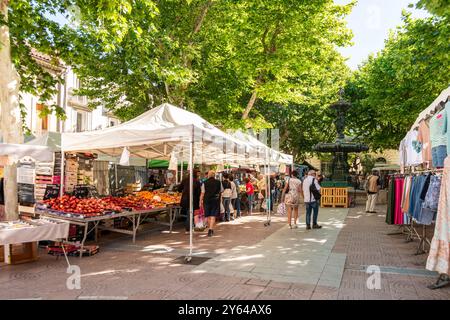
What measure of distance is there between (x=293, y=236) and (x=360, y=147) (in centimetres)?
1332

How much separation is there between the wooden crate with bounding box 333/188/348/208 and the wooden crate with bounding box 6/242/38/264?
16.0 m

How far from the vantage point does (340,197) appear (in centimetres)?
2019

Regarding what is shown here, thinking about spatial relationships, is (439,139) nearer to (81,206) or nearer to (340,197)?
(81,206)

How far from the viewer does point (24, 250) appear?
739 cm

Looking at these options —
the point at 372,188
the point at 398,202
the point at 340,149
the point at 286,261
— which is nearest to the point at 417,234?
the point at 398,202

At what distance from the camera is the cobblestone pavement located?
5379 mm

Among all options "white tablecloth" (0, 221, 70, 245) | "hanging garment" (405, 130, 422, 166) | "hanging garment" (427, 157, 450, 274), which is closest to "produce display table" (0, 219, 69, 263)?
"white tablecloth" (0, 221, 70, 245)

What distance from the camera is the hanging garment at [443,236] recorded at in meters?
5.28

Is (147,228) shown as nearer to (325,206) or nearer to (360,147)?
(325,206)

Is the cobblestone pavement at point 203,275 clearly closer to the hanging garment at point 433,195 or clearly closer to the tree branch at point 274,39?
the hanging garment at point 433,195

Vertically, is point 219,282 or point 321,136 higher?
point 321,136

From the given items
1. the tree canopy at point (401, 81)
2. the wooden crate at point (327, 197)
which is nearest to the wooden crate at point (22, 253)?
the tree canopy at point (401, 81)

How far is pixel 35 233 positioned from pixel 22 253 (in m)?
1.26
